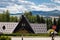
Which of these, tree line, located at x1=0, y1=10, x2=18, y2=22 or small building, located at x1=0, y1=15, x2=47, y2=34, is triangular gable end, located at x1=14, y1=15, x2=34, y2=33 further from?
tree line, located at x1=0, y1=10, x2=18, y2=22

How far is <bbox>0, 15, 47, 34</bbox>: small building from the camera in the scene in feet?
112

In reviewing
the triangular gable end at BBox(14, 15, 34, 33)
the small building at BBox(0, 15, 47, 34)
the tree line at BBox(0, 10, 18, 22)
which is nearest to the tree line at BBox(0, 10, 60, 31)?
the tree line at BBox(0, 10, 18, 22)

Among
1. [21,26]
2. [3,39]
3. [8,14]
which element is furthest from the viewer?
[8,14]

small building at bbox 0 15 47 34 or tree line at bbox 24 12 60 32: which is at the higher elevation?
small building at bbox 0 15 47 34

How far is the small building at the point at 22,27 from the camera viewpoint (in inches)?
1348

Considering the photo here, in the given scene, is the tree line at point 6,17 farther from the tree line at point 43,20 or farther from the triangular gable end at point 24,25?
the triangular gable end at point 24,25

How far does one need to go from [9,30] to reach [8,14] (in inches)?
573

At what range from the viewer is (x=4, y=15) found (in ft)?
165

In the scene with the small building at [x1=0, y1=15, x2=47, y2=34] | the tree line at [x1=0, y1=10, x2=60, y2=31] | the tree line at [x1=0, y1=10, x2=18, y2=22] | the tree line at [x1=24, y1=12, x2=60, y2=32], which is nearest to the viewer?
the small building at [x1=0, y1=15, x2=47, y2=34]

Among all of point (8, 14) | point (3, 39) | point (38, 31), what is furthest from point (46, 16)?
point (3, 39)

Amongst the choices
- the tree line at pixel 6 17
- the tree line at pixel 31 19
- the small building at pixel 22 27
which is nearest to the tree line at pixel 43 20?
the tree line at pixel 31 19

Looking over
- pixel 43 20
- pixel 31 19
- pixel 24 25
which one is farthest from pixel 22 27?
pixel 31 19

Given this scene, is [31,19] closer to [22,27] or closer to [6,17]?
[6,17]

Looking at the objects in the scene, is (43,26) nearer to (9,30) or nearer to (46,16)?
(9,30)
